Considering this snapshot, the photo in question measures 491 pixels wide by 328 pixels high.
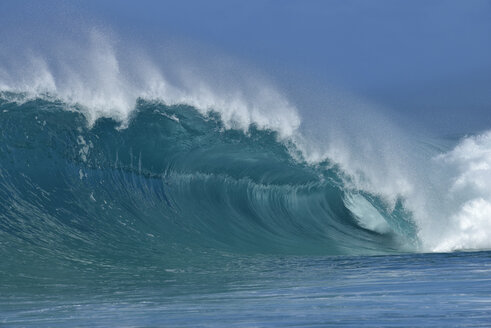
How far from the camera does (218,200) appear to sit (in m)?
11.9

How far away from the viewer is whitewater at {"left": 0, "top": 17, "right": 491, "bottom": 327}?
6672mm

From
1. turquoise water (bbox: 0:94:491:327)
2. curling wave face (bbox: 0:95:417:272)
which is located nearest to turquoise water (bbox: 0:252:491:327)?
turquoise water (bbox: 0:94:491:327)

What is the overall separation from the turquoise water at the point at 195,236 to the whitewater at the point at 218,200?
29 millimetres

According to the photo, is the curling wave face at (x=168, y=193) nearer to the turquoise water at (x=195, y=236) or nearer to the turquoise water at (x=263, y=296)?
the turquoise water at (x=195, y=236)

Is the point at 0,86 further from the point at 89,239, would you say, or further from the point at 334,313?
the point at 334,313

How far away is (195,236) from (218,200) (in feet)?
5.83

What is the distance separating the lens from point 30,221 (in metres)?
9.44

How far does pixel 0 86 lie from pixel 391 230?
24.2ft

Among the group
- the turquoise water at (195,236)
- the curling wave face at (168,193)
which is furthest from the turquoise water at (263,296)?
the curling wave face at (168,193)

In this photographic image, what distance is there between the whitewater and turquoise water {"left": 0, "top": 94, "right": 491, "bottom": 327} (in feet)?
0.10

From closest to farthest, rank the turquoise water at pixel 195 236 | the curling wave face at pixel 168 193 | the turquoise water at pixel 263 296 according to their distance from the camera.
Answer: the turquoise water at pixel 263 296, the turquoise water at pixel 195 236, the curling wave face at pixel 168 193

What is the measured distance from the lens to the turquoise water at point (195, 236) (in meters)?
4.95

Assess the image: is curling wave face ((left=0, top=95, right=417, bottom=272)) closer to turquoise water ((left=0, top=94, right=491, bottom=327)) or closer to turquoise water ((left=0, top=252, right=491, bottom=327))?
turquoise water ((left=0, top=94, right=491, bottom=327))

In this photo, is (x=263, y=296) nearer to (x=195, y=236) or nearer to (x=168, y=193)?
(x=195, y=236)
